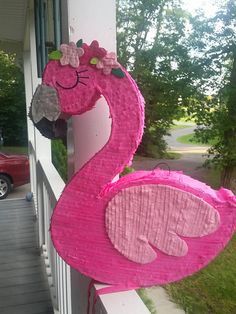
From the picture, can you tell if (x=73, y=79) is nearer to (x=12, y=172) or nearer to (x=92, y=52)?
(x=92, y=52)

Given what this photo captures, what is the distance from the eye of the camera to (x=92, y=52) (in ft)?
1.91

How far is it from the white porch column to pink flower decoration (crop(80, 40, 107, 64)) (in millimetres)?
153

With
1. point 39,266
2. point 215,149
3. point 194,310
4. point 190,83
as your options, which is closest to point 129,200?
point 39,266

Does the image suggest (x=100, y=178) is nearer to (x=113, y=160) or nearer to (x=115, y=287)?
(x=113, y=160)

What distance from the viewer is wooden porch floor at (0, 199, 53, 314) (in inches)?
78.9

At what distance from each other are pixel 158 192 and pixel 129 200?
0.05 metres

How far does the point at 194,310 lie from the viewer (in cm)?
280

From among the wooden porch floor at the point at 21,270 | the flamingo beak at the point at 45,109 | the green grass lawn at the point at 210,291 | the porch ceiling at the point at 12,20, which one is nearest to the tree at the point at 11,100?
the porch ceiling at the point at 12,20

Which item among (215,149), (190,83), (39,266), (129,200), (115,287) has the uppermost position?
(190,83)

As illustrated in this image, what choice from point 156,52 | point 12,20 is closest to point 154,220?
point 12,20

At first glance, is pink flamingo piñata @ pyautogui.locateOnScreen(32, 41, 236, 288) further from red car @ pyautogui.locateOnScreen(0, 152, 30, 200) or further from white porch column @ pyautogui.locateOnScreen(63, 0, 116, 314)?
red car @ pyautogui.locateOnScreen(0, 152, 30, 200)

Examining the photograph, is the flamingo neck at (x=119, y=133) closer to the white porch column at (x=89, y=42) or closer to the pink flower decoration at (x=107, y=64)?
the pink flower decoration at (x=107, y=64)

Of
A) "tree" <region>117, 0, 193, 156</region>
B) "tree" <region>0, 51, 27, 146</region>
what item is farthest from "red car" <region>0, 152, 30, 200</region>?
"tree" <region>0, 51, 27, 146</region>

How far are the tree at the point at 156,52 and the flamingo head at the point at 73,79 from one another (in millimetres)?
4291
